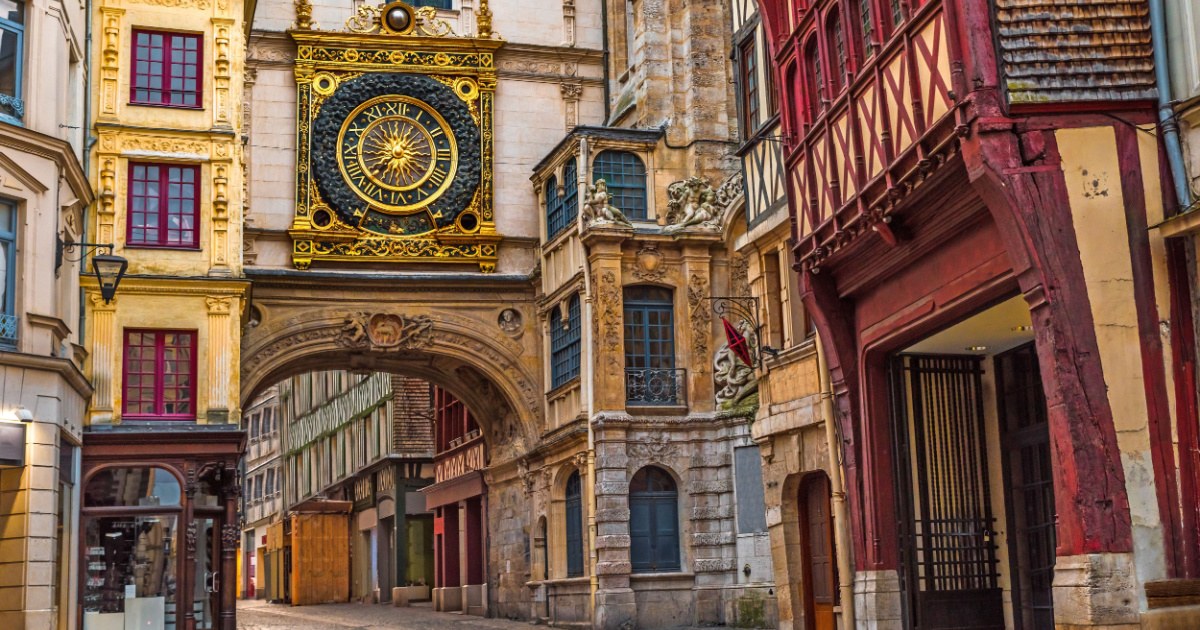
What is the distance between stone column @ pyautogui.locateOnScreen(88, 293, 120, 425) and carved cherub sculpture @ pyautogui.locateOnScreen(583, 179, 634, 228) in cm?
797

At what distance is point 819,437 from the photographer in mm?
16703

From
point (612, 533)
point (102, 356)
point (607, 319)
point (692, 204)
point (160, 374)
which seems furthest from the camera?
point (692, 204)

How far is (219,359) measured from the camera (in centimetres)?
2302

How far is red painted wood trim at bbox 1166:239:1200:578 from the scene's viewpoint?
10.3 metres

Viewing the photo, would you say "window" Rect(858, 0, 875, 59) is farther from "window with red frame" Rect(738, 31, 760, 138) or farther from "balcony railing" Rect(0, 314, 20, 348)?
"balcony railing" Rect(0, 314, 20, 348)

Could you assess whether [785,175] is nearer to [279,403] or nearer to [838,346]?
[838,346]

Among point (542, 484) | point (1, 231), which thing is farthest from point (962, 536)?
point (542, 484)

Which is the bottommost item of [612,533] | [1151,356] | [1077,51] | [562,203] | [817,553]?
[817,553]

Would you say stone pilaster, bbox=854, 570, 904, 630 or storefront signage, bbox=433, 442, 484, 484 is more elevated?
storefront signage, bbox=433, 442, 484, 484

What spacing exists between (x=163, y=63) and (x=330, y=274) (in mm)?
5718

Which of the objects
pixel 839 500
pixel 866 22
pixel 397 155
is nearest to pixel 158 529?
pixel 397 155

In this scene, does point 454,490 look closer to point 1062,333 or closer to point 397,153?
point 397,153

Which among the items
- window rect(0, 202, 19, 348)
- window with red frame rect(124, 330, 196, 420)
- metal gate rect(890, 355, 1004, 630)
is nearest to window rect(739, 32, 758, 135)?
metal gate rect(890, 355, 1004, 630)

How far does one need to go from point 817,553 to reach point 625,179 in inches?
415
